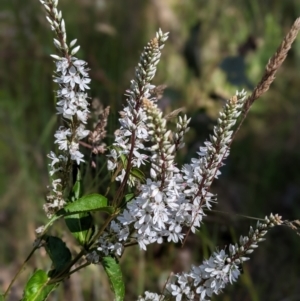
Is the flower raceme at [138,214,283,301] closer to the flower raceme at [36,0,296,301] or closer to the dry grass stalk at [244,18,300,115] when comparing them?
the flower raceme at [36,0,296,301]

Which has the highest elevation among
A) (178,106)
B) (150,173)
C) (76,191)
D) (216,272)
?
(178,106)

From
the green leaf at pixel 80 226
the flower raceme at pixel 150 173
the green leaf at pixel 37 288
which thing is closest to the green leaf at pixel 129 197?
the flower raceme at pixel 150 173

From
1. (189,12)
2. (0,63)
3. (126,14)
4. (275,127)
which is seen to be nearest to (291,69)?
(275,127)

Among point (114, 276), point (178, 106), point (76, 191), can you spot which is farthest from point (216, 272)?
point (178, 106)

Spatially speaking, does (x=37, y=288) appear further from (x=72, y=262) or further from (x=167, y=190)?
(x=167, y=190)

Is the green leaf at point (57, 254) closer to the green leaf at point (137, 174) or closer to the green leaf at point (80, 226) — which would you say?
the green leaf at point (80, 226)

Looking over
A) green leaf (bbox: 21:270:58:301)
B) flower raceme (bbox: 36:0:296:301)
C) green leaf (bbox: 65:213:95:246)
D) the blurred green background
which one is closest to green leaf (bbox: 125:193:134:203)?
flower raceme (bbox: 36:0:296:301)
